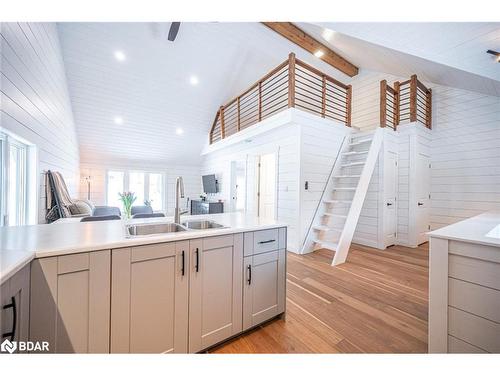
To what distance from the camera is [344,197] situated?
4.10m

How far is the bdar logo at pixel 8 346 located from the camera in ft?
2.69

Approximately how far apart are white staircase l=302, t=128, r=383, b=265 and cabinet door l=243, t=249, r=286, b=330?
5.39 feet

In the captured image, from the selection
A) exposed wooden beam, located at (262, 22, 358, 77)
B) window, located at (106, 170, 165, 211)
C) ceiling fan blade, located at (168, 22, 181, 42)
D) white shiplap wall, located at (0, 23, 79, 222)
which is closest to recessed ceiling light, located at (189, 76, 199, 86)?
ceiling fan blade, located at (168, 22, 181, 42)

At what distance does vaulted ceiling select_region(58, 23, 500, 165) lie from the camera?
2.18m

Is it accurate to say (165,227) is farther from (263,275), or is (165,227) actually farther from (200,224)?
(263,275)

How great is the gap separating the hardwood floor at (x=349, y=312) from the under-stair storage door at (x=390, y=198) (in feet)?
2.81

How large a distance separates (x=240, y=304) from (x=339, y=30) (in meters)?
2.71

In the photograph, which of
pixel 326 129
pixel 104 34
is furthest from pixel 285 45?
pixel 104 34

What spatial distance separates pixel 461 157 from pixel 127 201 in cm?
783

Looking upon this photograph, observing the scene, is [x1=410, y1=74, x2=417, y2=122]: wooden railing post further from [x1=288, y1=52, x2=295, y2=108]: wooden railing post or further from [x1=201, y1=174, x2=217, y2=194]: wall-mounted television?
[x1=201, y1=174, x2=217, y2=194]: wall-mounted television

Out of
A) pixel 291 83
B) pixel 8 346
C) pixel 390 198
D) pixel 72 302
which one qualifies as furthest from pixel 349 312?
pixel 291 83

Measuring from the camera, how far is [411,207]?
404 cm

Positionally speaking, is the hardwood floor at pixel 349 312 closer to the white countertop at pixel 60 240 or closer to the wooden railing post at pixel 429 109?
the white countertop at pixel 60 240

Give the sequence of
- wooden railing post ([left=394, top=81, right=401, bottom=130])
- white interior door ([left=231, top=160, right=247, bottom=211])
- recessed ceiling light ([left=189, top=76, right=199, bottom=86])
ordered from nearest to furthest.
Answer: wooden railing post ([left=394, top=81, right=401, bottom=130])
recessed ceiling light ([left=189, top=76, right=199, bottom=86])
white interior door ([left=231, top=160, right=247, bottom=211])
